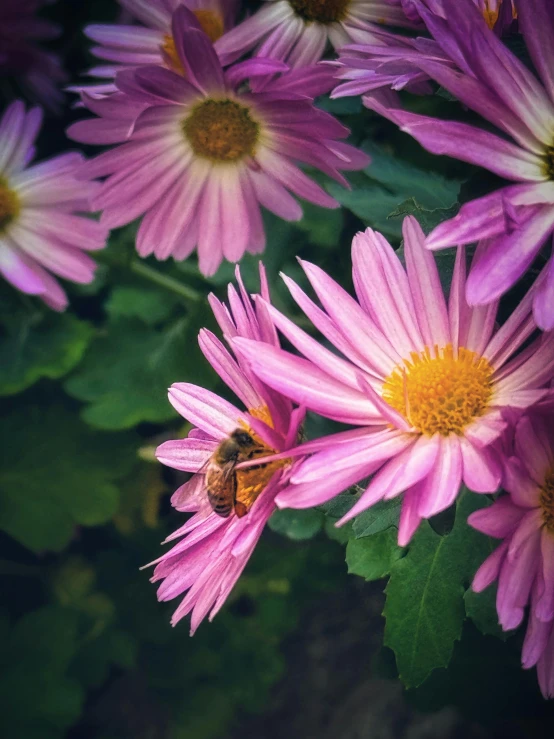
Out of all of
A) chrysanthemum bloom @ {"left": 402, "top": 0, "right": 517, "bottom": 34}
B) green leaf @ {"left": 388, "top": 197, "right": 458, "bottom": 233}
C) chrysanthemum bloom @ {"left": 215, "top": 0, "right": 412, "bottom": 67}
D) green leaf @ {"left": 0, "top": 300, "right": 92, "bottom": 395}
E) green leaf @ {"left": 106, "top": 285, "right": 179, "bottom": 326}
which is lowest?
green leaf @ {"left": 0, "top": 300, "right": 92, "bottom": 395}

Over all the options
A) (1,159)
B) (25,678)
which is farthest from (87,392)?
(25,678)

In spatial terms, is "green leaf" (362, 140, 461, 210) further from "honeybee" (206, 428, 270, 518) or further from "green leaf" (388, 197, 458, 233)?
"honeybee" (206, 428, 270, 518)

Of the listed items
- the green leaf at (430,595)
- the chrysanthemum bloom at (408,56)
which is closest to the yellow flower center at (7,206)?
the chrysanthemum bloom at (408,56)

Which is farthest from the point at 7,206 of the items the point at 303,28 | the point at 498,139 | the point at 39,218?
the point at 498,139

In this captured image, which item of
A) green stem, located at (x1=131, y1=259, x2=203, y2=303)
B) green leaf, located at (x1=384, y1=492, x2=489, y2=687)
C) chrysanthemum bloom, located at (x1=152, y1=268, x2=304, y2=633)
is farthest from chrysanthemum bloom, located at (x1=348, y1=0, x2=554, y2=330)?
green stem, located at (x1=131, y1=259, x2=203, y2=303)

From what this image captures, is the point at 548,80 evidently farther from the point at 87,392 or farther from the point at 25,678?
the point at 25,678

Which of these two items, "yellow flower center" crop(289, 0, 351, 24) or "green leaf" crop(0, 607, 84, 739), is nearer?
"yellow flower center" crop(289, 0, 351, 24)

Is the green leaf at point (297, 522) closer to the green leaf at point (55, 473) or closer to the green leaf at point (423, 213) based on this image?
the green leaf at point (423, 213)
